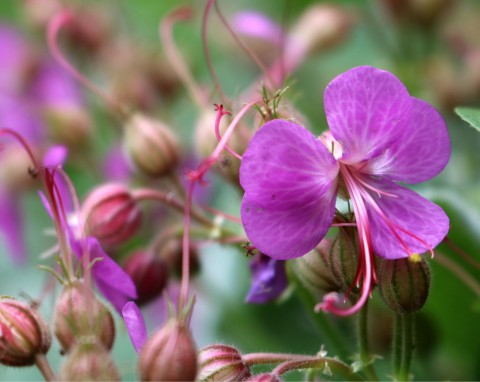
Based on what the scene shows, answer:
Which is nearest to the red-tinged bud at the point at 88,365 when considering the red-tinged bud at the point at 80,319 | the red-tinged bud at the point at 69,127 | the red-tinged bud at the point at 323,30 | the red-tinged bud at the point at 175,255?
the red-tinged bud at the point at 80,319

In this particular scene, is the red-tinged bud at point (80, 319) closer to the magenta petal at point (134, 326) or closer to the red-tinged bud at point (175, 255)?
the magenta petal at point (134, 326)

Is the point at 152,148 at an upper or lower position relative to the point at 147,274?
upper

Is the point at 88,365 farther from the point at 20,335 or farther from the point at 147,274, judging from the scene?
the point at 147,274

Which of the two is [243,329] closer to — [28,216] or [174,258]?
[174,258]

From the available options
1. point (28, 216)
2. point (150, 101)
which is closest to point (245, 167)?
point (150, 101)

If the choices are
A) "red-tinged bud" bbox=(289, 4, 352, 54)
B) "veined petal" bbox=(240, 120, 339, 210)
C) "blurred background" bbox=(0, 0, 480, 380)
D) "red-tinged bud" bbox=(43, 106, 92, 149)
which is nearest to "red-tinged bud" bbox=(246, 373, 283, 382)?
"veined petal" bbox=(240, 120, 339, 210)

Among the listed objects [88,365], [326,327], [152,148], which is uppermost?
[152,148]

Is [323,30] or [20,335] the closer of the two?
[20,335]

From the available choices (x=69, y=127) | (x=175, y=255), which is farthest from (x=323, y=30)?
(x=175, y=255)
